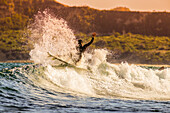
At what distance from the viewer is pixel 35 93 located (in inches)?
520

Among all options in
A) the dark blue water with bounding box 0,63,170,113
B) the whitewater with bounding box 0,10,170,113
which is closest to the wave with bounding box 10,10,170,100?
the whitewater with bounding box 0,10,170,113

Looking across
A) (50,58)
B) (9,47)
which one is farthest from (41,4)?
(50,58)

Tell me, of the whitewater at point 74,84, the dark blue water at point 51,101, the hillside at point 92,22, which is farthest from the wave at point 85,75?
the hillside at point 92,22

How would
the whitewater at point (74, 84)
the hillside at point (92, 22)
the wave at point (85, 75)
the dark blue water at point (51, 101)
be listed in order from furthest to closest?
the hillside at point (92, 22) → the wave at point (85, 75) → the whitewater at point (74, 84) → the dark blue water at point (51, 101)

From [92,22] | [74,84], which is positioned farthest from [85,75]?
[92,22]

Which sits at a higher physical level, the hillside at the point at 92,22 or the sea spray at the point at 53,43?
the hillside at the point at 92,22

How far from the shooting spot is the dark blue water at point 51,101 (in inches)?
422

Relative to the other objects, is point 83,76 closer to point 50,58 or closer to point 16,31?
point 50,58

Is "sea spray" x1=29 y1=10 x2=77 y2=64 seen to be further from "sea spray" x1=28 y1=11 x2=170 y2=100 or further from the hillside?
the hillside

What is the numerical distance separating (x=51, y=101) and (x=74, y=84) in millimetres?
3149

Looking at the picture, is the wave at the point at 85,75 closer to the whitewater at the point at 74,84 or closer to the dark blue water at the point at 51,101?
the whitewater at the point at 74,84

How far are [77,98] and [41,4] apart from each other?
174m

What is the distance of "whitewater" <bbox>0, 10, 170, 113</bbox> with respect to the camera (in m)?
11.4

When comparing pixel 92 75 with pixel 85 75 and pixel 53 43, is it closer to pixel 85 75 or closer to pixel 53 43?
pixel 85 75
